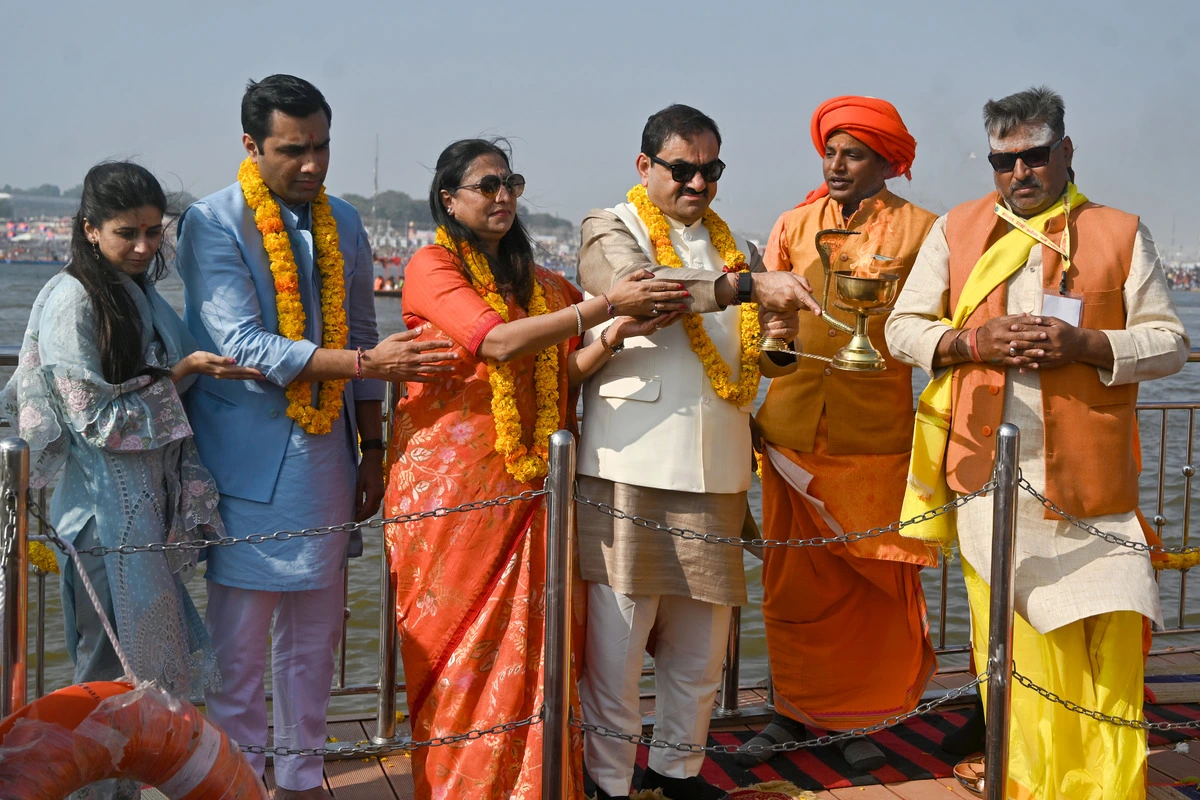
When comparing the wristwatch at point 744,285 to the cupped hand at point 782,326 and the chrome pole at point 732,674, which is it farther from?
the chrome pole at point 732,674

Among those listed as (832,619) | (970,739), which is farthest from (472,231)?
(970,739)

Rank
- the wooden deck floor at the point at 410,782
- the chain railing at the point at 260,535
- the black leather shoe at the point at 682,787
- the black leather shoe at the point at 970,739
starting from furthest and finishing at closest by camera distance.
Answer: the black leather shoe at the point at 970,739 < the wooden deck floor at the point at 410,782 < the black leather shoe at the point at 682,787 < the chain railing at the point at 260,535

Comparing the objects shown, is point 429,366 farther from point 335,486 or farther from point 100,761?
point 100,761

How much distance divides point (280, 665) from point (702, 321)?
5.17 ft

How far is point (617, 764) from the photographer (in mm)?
3490

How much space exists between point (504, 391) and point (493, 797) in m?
1.08

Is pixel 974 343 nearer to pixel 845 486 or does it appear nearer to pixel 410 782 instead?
pixel 845 486

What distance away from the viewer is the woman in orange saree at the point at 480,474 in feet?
10.5

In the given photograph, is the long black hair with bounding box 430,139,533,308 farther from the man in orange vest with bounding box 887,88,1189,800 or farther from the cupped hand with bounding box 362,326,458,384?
the man in orange vest with bounding box 887,88,1189,800

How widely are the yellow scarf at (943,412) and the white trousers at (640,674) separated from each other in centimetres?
69

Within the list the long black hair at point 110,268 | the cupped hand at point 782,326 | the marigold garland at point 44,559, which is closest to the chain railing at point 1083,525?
the cupped hand at point 782,326

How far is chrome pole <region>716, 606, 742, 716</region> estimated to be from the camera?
168 inches

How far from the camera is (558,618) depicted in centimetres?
302

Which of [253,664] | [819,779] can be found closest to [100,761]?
[253,664]
